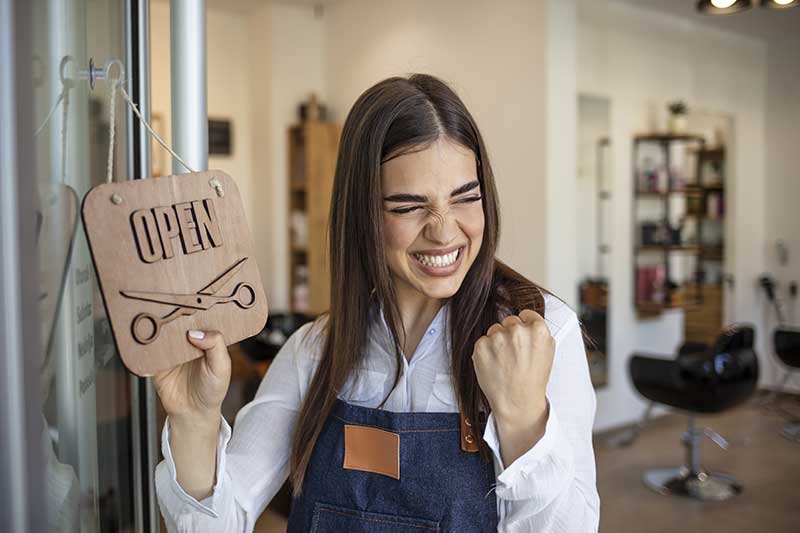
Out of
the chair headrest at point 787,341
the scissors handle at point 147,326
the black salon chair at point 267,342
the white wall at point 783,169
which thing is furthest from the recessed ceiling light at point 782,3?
the white wall at point 783,169

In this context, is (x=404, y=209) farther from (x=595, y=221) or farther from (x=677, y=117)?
(x=677, y=117)

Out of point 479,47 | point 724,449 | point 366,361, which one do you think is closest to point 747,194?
point 724,449

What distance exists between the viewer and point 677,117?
5.51 meters

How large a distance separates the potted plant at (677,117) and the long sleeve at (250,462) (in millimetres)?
4819

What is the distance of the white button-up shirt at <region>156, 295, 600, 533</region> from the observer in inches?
39.4

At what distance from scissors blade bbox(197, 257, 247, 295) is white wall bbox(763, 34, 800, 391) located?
6427mm

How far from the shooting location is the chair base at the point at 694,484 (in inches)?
158

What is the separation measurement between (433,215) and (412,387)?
0.99 feet

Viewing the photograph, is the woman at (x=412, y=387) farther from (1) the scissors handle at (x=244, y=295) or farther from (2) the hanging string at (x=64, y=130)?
(2) the hanging string at (x=64, y=130)

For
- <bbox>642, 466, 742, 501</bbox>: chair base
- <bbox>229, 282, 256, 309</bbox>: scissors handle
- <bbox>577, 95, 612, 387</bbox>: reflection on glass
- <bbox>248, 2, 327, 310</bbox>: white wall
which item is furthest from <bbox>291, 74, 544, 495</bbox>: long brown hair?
<bbox>248, 2, 327, 310</bbox>: white wall

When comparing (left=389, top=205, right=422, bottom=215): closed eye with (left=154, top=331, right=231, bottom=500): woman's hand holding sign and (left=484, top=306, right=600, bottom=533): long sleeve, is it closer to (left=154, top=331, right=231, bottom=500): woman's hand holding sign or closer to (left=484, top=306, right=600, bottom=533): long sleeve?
(left=484, top=306, right=600, bottom=533): long sleeve

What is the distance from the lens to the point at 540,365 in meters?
0.98

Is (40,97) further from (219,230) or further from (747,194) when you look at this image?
(747,194)

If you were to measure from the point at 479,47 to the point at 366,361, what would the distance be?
3.77 metres
